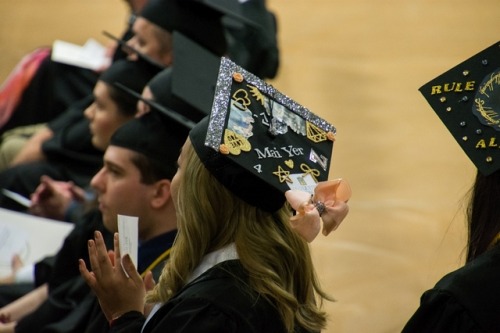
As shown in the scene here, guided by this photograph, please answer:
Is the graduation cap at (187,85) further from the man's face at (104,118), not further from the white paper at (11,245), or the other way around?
the white paper at (11,245)

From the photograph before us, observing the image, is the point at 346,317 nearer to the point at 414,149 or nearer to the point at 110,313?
the point at 414,149

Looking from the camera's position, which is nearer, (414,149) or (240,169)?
(240,169)

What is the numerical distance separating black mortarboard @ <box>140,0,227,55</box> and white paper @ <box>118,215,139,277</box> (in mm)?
2416

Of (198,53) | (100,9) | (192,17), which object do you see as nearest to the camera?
(198,53)

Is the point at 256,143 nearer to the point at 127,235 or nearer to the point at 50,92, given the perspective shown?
the point at 127,235

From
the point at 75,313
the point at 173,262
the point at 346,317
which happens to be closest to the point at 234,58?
the point at 346,317

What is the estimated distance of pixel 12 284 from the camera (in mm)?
4414

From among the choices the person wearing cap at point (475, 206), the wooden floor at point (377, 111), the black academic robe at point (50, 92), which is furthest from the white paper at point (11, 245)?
the person wearing cap at point (475, 206)

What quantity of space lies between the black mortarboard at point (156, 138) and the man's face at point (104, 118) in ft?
2.83

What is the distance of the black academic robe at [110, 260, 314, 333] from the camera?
7.76ft

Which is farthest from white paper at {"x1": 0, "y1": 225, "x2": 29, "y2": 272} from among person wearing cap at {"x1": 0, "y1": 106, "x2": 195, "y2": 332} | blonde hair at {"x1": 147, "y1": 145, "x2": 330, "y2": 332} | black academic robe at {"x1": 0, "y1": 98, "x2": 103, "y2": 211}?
blonde hair at {"x1": 147, "y1": 145, "x2": 330, "y2": 332}

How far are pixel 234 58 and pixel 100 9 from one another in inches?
127

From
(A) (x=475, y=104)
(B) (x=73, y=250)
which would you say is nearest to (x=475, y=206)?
(A) (x=475, y=104)

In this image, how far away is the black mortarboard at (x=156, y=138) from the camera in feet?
12.1
